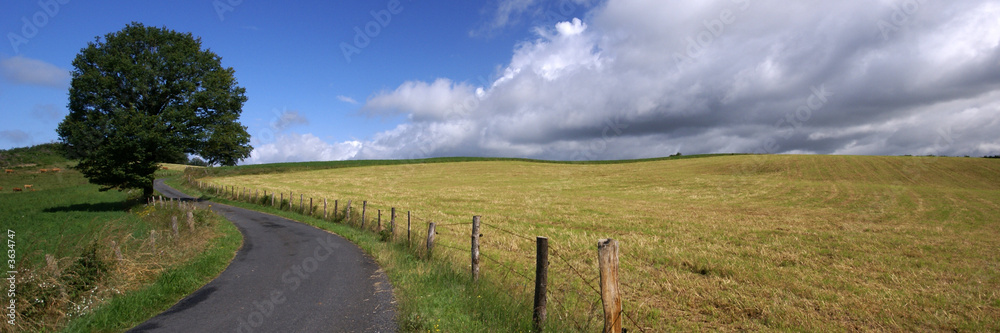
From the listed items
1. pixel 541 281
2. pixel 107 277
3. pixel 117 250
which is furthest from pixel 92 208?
pixel 541 281

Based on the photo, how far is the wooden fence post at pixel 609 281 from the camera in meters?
4.78

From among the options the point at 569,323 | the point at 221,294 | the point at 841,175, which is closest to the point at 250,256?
the point at 221,294

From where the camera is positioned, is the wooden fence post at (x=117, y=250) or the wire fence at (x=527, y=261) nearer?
the wire fence at (x=527, y=261)

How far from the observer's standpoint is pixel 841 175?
45.7 m

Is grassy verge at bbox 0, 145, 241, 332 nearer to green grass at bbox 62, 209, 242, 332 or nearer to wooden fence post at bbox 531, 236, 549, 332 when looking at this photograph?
green grass at bbox 62, 209, 242, 332

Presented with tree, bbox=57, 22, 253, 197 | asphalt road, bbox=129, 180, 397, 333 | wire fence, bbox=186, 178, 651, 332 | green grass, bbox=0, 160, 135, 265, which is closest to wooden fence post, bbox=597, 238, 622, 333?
wire fence, bbox=186, 178, 651, 332

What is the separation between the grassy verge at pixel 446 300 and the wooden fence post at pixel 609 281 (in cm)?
133

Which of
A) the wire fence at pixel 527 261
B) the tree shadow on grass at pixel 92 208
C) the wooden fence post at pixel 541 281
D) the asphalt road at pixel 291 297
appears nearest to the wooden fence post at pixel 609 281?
the wire fence at pixel 527 261

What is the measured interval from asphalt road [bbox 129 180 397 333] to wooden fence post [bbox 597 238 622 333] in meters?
3.51

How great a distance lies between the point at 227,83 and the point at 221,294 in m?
36.2

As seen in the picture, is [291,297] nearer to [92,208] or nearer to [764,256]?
[764,256]

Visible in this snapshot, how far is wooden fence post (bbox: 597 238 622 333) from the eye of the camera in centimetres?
478

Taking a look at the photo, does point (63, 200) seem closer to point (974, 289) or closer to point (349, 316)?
point (349, 316)

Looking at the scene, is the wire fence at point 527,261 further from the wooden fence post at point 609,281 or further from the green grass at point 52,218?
the green grass at point 52,218
